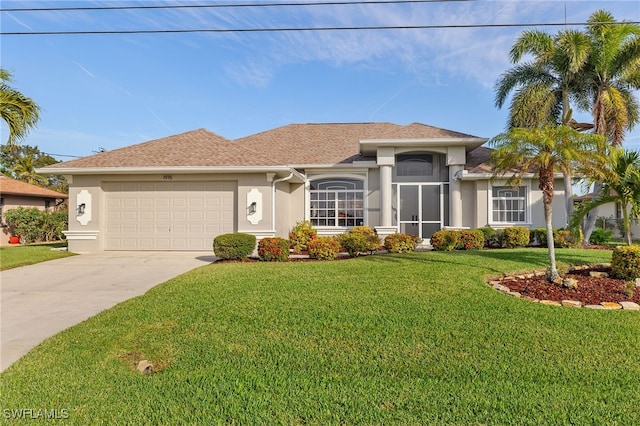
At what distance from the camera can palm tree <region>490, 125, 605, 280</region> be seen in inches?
274

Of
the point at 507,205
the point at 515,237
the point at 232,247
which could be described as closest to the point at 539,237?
the point at 515,237

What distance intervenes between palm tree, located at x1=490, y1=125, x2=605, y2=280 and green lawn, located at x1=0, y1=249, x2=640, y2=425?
289 centimetres

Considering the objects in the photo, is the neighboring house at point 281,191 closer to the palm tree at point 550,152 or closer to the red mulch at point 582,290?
the palm tree at point 550,152

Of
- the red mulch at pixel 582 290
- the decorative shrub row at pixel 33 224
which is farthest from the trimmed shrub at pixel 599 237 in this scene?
the decorative shrub row at pixel 33 224

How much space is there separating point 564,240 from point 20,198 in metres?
27.1

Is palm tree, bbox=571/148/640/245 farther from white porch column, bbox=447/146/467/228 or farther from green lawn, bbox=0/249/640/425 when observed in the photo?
white porch column, bbox=447/146/467/228

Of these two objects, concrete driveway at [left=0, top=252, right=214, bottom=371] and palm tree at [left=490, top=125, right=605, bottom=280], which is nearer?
concrete driveway at [left=0, top=252, right=214, bottom=371]

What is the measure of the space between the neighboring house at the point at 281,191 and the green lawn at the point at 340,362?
6.74 meters

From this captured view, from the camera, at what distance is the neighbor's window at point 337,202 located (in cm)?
1493

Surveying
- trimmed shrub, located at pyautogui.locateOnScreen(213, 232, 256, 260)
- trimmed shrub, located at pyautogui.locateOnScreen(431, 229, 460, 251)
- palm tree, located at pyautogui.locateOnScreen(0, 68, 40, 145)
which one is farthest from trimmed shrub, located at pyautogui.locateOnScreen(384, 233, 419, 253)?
palm tree, located at pyautogui.locateOnScreen(0, 68, 40, 145)

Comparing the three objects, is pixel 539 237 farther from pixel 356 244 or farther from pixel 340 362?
pixel 340 362

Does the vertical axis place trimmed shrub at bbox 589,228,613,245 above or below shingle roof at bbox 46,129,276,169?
below

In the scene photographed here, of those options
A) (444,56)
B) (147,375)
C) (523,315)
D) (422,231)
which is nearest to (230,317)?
(147,375)

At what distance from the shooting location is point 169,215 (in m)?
12.8
